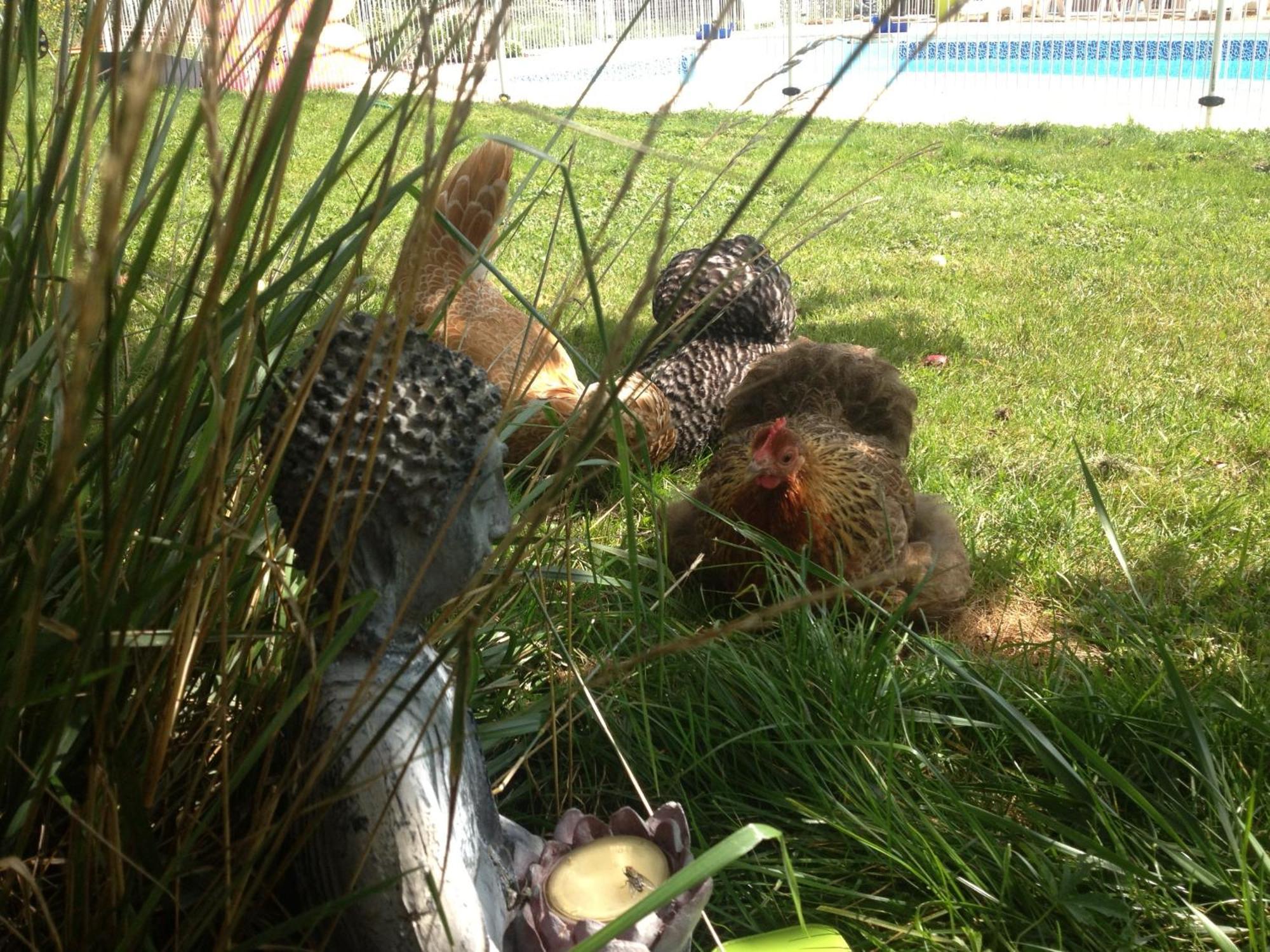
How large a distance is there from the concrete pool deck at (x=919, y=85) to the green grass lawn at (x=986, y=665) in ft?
27.9

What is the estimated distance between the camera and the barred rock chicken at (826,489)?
3104 millimetres

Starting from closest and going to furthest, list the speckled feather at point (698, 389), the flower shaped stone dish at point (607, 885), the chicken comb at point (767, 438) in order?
the flower shaped stone dish at point (607, 885) < the chicken comb at point (767, 438) < the speckled feather at point (698, 389)

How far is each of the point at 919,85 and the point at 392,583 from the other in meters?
18.8

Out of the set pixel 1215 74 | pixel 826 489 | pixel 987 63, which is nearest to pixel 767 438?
pixel 826 489

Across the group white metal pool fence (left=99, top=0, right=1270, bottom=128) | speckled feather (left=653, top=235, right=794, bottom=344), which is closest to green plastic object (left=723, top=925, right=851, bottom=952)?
speckled feather (left=653, top=235, right=794, bottom=344)

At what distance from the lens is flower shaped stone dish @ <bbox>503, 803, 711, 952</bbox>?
1.56 m

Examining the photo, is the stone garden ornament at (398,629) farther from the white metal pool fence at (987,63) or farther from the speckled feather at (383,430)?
the white metal pool fence at (987,63)

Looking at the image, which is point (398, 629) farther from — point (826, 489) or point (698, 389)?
point (698, 389)

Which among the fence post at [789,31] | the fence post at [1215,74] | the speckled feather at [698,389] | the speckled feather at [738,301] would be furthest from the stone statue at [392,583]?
the fence post at [789,31]

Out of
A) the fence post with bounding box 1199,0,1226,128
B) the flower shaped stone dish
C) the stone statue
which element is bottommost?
the flower shaped stone dish

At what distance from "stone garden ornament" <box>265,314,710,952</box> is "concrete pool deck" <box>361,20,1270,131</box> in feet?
39.4

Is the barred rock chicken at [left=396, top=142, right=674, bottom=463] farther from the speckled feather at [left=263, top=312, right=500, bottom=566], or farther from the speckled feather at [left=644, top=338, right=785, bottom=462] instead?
the speckled feather at [left=263, top=312, right=500, bottom=566]

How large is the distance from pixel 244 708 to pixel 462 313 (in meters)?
3.08

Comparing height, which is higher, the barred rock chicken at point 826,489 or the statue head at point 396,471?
the statue head at point 396,471
